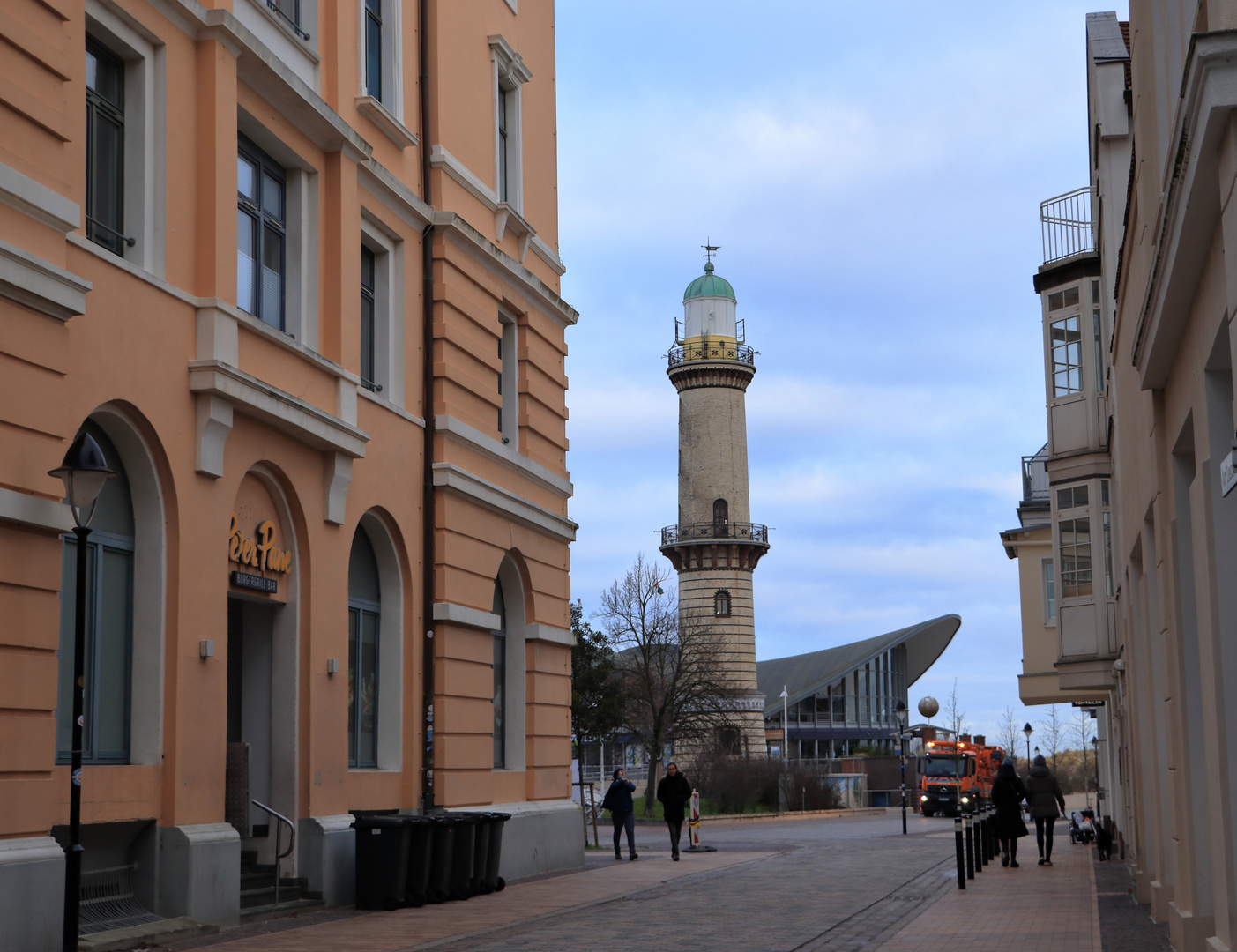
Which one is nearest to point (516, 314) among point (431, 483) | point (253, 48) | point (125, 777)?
point (431, 483)

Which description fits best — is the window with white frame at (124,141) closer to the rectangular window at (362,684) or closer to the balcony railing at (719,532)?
the rectangular window at (362,684)

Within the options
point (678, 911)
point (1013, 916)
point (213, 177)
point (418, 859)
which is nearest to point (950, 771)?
point (678, 911)

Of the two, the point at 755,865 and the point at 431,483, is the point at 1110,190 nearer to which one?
the point at 431,483

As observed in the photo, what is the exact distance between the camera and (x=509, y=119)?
2588 cm

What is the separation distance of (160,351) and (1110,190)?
40.3 ft

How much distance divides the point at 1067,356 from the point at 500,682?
12190 mm

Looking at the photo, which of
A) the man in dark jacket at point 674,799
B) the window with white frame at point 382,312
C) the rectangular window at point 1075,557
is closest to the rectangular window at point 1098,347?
the rectangular window at point 1075,557

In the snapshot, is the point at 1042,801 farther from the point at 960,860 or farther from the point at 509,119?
the point at 509,119

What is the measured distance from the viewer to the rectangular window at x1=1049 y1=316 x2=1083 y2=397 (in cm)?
2762

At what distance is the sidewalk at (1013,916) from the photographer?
1369 centimetres

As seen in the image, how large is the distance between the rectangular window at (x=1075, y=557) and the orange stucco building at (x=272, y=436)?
9497mm

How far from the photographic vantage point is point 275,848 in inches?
656

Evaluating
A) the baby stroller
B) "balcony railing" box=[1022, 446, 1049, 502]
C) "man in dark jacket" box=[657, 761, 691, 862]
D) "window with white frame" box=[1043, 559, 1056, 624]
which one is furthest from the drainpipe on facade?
"balcony railing" box=[1022, 446, 1049, 502]

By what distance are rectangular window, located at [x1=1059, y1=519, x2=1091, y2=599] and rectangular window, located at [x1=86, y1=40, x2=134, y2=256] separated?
62.4 ft
